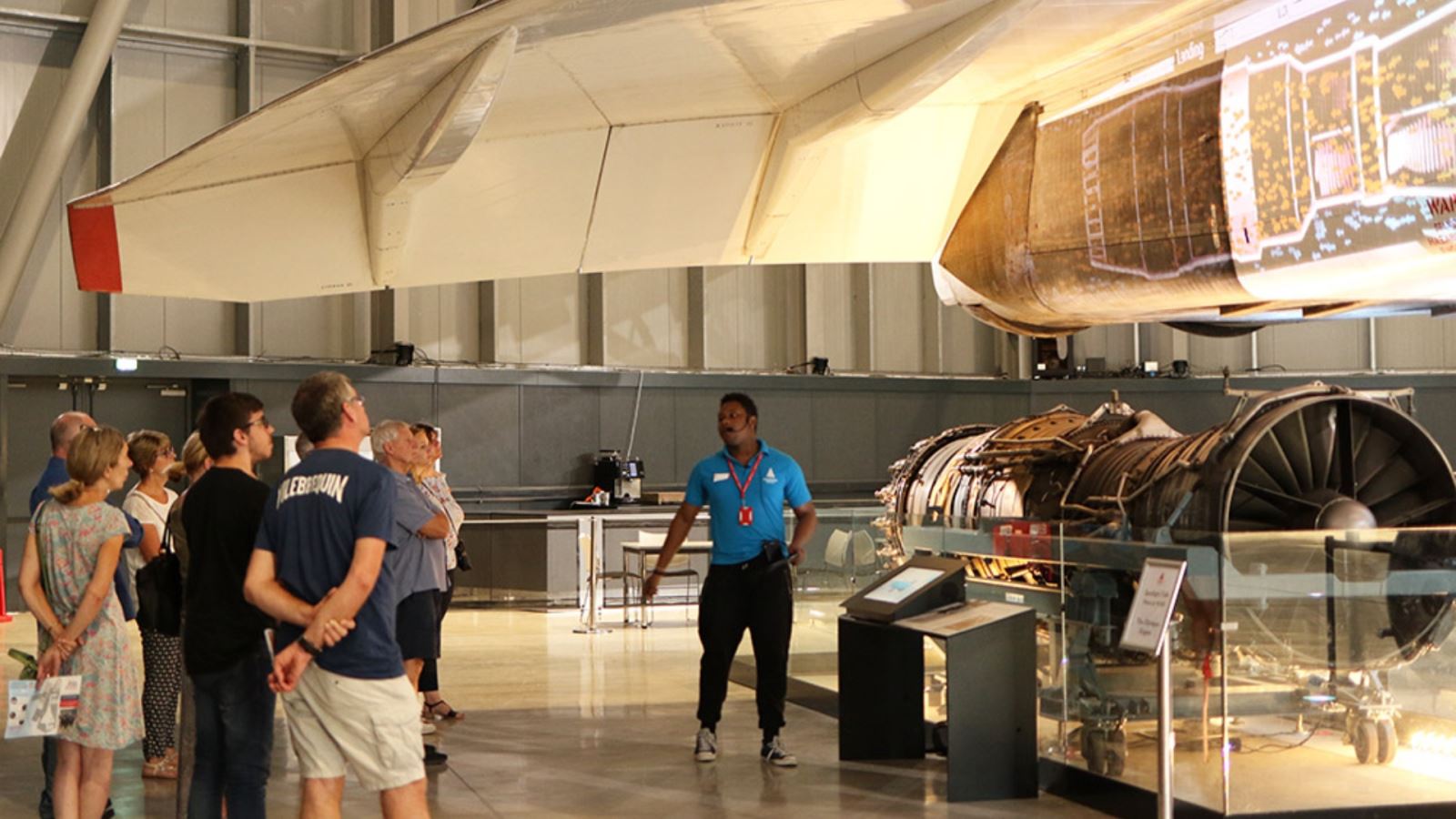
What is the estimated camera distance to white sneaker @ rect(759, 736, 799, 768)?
7.09 meters

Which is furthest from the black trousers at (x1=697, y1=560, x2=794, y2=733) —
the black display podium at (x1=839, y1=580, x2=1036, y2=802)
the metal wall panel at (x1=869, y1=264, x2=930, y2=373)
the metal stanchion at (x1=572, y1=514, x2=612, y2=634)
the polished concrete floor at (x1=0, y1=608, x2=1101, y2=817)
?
the metal wall panel at (x1=869, y1=264, x2=930, y2=373)

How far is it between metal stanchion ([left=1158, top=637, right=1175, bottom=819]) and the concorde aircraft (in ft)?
5.40

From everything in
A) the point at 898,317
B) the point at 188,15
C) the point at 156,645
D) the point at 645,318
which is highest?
the point at 188,15

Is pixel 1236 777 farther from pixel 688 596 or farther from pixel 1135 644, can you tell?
pixel 688 596

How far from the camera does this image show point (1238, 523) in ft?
22.0

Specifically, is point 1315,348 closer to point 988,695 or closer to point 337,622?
point 988,695

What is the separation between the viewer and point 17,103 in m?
17.6

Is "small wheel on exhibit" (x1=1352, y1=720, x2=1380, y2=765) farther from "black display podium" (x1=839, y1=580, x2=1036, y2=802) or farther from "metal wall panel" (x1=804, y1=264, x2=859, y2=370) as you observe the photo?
"metal wall panel" (x1=804, y1=264, x2=859, y2=370)

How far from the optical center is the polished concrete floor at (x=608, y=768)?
247 inches

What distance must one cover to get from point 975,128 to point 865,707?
3.31 meters

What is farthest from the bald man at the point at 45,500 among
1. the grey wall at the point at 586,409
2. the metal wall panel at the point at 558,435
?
the metal wall panel at the point at 558,435

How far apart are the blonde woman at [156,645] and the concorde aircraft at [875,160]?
1190 mm

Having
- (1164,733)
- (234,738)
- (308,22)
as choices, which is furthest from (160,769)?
(308,22)

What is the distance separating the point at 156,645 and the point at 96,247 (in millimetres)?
2077
